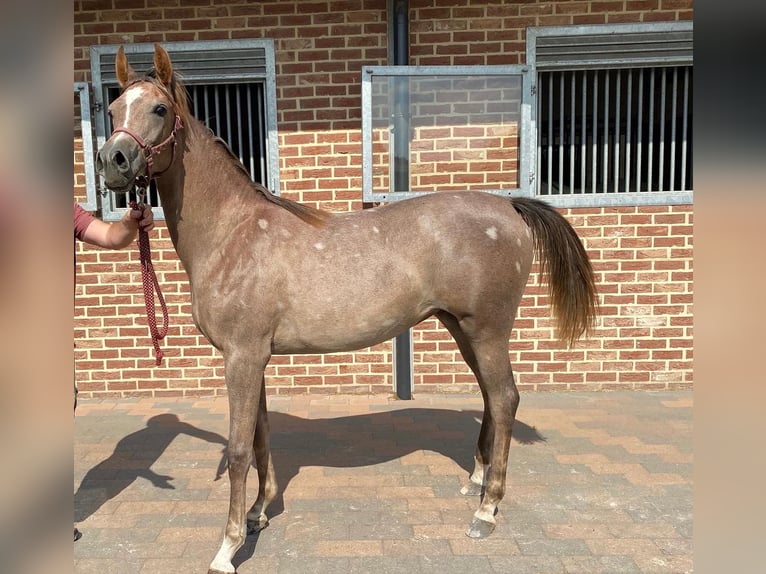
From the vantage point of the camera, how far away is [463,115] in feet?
14.4

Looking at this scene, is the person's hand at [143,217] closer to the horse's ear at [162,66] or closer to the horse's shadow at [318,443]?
the horse's ear at [162,66]

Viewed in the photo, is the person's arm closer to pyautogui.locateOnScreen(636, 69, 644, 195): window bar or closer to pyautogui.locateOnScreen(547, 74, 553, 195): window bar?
pyautogui.locateOnScreen(547, 74, 553, 195): window bar

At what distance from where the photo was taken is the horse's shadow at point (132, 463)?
299cm

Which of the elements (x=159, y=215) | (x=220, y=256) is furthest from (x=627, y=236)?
(x=159, y=215)

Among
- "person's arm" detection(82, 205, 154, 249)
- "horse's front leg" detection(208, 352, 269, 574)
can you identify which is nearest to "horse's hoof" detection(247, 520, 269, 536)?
"horse's front leg" detection(208, 352, 269, 574)

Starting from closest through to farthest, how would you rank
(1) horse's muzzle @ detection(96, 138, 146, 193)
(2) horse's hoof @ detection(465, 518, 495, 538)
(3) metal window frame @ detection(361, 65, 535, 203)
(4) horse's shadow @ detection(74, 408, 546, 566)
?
(1) horse's muzzle @ detection(96, 138, 146, 193), (2) horse's hoof @ detection(465, 518, 495, 538), (4) horse's shadow @ detection(74, 408, 546, 566), (3) metal window frame @ detection(361, 65, 535, 203)

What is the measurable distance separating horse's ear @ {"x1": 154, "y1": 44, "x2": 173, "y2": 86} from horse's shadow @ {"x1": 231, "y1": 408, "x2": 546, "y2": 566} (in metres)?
2.29

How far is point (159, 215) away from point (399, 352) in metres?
2.42

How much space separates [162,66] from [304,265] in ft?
3.50

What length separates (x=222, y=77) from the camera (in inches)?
171

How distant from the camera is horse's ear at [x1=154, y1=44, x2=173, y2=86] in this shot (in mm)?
2184

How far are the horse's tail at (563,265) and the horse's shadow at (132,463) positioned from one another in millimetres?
2520

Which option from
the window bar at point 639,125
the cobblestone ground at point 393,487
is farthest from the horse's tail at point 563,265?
the window bar at point 639,125
